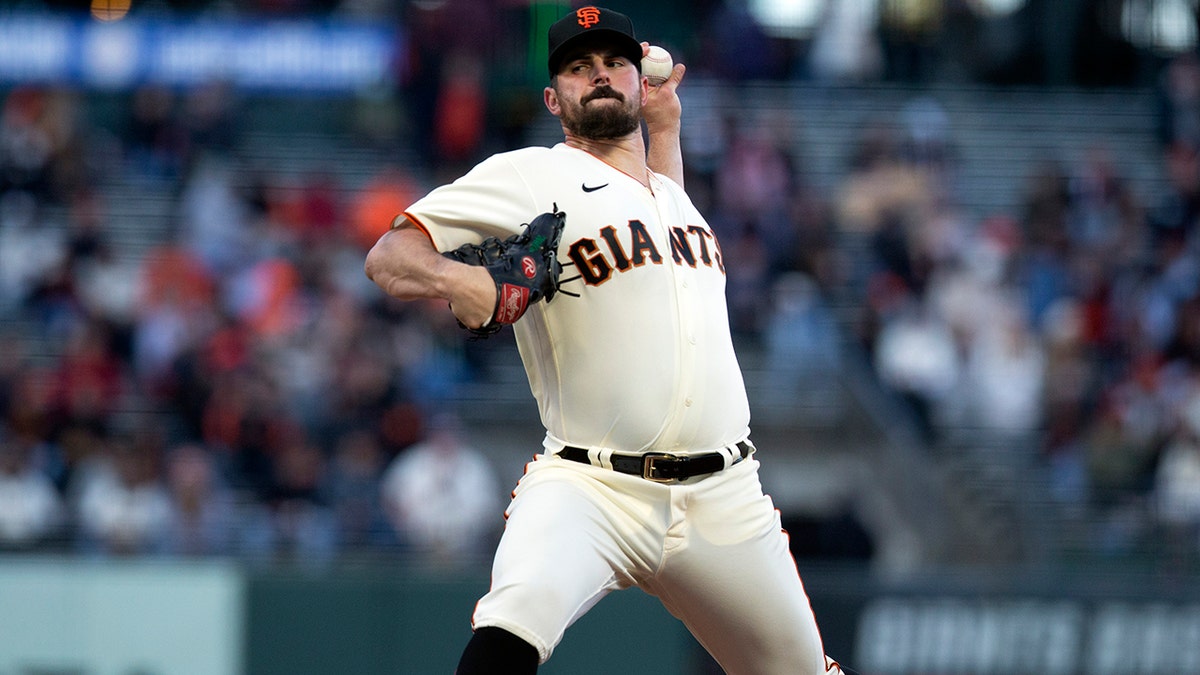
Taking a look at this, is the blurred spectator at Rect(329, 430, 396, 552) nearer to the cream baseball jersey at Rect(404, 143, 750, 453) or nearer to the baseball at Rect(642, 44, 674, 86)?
the baseball at Rect(642, 44, 674, 86)

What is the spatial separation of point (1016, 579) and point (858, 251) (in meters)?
4.56

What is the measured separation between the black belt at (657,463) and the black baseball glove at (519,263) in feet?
1.49

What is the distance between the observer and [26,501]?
1088 cm

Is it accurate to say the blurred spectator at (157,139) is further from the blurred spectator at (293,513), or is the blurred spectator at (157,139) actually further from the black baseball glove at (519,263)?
the black baseball glove at (519,263)

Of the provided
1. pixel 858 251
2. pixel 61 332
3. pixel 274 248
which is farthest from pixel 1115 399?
pixel 61 332

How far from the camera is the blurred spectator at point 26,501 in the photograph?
10.8 metres

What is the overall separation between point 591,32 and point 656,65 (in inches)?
19.3

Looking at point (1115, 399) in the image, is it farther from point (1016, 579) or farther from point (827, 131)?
point (827, 131)

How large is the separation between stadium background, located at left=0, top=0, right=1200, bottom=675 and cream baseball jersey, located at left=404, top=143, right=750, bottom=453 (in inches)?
186

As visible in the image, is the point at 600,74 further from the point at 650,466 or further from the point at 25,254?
the point at 25,254

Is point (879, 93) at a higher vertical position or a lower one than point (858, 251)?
higher

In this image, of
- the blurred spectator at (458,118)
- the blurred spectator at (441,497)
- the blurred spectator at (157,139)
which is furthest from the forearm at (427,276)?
the blurred spectator at (157,139)

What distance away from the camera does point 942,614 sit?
9766 mm

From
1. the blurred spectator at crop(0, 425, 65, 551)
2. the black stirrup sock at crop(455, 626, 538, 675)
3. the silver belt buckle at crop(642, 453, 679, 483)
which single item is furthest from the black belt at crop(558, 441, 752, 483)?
the blurred spectator at crop(0, 425, 65, 551)
